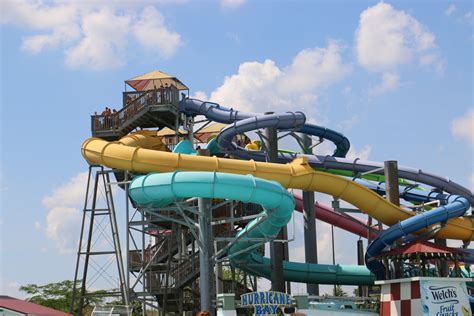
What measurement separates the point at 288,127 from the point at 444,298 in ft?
35.4

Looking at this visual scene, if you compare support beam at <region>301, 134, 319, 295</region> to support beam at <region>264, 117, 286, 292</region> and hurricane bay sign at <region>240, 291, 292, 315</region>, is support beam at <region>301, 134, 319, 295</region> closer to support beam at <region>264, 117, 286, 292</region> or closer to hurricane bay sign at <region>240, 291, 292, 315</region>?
support beam at <region>264, 117, 286, 292</region>

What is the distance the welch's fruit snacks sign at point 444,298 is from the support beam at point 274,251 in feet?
23.9

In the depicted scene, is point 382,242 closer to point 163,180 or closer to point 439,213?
point 439,213

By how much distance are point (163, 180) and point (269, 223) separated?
17.9 ft

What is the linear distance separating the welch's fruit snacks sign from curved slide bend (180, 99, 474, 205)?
9412mm

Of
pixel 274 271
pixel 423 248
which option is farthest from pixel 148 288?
pixel 423 248

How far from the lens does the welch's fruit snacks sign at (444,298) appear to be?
27375 mm

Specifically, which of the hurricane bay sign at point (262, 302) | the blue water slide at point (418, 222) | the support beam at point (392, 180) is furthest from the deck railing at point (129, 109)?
the hurricane bay sign at point (262, 302)

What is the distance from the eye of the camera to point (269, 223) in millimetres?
29578

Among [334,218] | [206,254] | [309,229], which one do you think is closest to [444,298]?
[206,254]

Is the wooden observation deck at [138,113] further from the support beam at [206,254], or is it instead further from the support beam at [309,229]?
the support beam at [206,254]

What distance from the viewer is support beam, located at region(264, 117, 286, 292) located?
33.1 metres

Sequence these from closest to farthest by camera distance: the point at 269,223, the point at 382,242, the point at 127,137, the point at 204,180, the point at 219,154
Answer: the point at 204,180 → the point at 269,223 → the point at 382,242 → the point at 127,137 → the point at 219,154

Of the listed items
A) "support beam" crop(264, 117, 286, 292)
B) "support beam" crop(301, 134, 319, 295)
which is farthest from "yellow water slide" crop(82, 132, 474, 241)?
"support beam" crop(301, 134, 319, 295)
